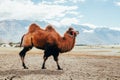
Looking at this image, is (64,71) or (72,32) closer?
(72,32)

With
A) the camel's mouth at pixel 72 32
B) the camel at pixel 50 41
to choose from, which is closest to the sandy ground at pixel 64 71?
the camel at pixel 50 41

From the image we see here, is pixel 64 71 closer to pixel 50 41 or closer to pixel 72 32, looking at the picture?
pixel 50 41

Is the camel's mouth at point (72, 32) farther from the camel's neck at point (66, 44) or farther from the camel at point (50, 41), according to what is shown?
the camel's neck at point (66, 44)

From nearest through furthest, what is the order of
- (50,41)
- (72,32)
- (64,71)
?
(50,41), (72,32), (64,71)

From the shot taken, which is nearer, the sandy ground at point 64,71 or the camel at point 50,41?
the sandy ground at point 64,71

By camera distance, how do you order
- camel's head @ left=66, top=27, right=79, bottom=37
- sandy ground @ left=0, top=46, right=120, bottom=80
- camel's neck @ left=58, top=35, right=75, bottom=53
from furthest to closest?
camel's head @ left=66, top=27, right=79, bottom=37
camel's neck @ left=58, top=35, right=75, bottom=53
sandy ground @ left=0, top=46, right=120, bottom=80

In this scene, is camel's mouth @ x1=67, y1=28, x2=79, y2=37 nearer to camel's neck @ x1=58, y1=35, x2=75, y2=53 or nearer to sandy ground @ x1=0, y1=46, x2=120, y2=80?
camel's neck @ x1=58, y1=35, x2=75, y2=53

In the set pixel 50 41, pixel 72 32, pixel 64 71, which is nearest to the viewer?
pixel 50 41

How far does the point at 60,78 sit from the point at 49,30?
377cm

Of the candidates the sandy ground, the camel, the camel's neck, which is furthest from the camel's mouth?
the sandy ground

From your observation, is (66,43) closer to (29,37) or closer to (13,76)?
(29,37)

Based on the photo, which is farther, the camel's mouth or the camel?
the camel's mouth

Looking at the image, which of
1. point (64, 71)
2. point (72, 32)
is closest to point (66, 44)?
point (72, 32)

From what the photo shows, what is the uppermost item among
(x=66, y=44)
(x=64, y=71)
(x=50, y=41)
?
(x=50, y=41)
